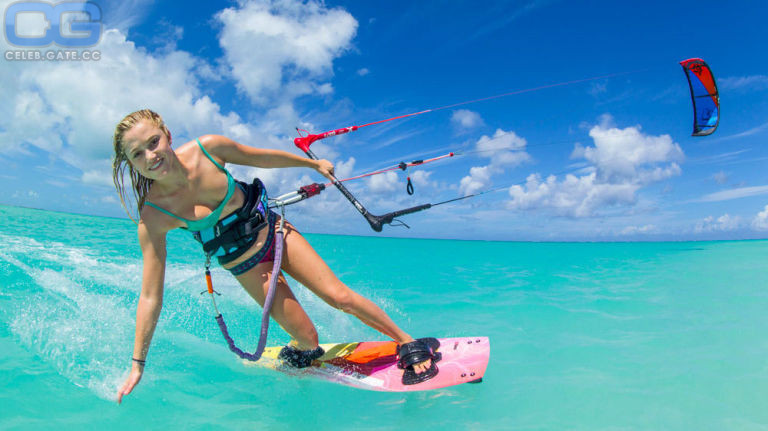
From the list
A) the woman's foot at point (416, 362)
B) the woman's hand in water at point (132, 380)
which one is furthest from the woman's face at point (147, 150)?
the woman's foot at point (416, 362)

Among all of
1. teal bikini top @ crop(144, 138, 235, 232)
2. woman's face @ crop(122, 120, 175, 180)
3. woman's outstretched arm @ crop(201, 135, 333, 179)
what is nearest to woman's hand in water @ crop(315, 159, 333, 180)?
woman's outstretched arm @ crop(201, 135, 333, 179)

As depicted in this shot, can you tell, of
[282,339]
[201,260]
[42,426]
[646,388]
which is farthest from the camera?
[201,260]

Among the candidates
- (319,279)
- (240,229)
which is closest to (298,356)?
(319,279)

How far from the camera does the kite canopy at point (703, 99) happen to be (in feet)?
24.8

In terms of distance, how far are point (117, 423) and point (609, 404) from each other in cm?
374

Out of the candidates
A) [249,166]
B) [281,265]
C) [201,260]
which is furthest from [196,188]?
[201,260]

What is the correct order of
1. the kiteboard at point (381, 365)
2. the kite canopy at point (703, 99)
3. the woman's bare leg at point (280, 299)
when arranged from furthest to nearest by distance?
the kite canopy at point (703, 99)
the kiteboard at point (381, 365)
the woman's bare leg at point (280, 299)

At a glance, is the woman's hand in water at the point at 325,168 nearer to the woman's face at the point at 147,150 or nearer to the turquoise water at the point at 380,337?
the woman's face at the point at 147,150

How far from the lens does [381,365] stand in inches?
155

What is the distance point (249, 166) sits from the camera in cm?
333

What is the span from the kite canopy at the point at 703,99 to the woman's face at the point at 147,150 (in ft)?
29.8

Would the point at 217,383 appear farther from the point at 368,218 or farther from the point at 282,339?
the point at 368,218

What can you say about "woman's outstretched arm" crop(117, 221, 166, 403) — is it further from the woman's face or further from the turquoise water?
the turquoise water

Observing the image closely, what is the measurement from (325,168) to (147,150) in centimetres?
153
